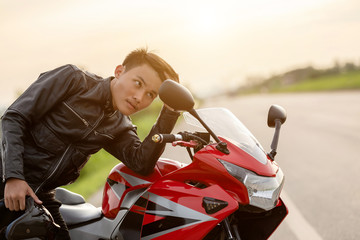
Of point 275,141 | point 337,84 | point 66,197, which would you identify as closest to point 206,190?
point 275,141

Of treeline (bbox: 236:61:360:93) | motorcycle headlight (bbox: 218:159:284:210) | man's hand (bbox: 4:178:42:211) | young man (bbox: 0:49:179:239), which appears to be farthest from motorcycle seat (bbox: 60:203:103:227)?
treeline (bbox: 236:61:360:93)

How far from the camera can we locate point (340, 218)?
4758 mm

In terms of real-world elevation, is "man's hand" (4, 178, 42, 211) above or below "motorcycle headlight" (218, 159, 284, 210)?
above

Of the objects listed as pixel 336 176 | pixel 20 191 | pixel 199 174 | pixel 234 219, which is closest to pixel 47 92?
pixel 20 191

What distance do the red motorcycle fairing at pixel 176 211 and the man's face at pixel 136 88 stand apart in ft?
1.95

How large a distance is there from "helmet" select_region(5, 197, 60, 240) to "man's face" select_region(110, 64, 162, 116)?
2.73 feet

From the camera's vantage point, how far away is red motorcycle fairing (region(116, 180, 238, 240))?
219 cm

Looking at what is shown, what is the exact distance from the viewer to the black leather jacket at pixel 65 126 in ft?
8.44

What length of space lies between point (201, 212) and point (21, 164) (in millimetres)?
1079

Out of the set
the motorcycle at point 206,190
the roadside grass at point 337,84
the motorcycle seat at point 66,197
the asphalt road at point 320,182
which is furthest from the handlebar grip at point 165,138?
the roadside grass at point 337,84

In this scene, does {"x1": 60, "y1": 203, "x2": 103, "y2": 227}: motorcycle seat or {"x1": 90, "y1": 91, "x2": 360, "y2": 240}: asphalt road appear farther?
{"x1": 90, "y1": 91, "x2": 360, "y2": 240}: asphalt road

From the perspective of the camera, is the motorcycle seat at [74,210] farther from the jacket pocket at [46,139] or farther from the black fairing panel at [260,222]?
the black fairing panel at [260,222]

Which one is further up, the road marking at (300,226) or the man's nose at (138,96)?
the man's nose at (138,96)

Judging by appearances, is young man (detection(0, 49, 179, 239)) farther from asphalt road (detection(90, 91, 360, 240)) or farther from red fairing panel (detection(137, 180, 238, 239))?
asphalt road (detection(90, 91, 360, 240))
